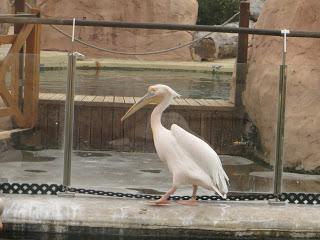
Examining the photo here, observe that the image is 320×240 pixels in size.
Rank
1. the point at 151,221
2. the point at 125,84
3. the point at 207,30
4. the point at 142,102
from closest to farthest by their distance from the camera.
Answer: the point at 151,221
the point at 142,102
the point at 207,30
the point at 125,84

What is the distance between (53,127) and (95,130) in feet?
1.27

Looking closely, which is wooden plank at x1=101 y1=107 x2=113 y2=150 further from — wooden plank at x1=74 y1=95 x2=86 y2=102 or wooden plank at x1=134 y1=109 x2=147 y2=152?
wooden plank at x1=74 y1=95 x2=86 y2=102

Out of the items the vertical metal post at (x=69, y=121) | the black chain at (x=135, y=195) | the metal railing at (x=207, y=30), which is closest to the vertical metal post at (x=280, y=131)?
the metal railing at (x=207, y=30)

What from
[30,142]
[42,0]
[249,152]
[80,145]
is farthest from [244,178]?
[42,0]

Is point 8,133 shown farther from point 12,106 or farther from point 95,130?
point 95,130

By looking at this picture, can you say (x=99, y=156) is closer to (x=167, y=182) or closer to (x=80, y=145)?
(x=80, y=145)

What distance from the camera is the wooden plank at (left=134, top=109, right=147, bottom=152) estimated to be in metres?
7.39

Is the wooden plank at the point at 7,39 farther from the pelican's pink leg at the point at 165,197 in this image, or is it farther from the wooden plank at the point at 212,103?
the pelican's pink leg at the point at 165,197

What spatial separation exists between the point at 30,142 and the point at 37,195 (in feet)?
1.76

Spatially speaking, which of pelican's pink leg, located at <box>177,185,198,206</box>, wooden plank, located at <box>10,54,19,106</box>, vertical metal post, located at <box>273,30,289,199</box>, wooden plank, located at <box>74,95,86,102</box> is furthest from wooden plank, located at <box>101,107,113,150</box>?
vertical metal post, located at <box>273,30,289,199</box>

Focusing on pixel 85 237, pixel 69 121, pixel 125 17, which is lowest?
pixel 85 237

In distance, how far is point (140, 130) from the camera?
7441mm

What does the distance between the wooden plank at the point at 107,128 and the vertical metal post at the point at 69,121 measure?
415 millimetres

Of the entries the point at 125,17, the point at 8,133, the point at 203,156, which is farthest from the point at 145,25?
the point at 125,17
